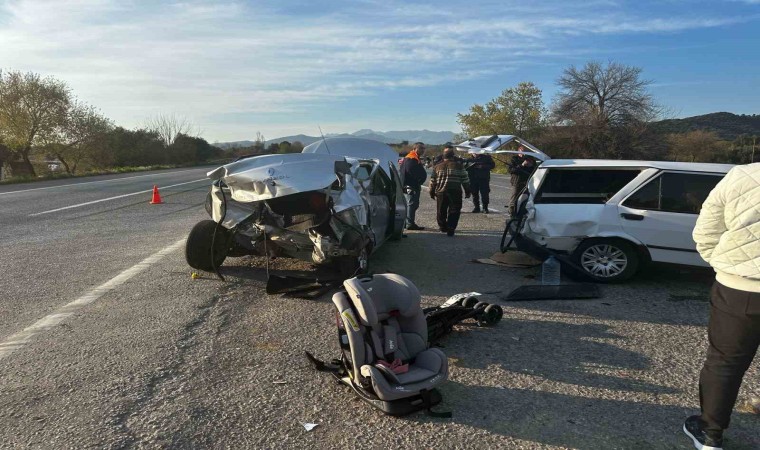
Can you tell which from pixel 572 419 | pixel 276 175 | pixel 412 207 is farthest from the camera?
pixel 412 207

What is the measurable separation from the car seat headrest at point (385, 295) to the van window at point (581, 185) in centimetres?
367

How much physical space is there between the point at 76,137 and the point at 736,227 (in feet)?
138

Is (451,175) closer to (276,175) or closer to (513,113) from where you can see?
(276,175)

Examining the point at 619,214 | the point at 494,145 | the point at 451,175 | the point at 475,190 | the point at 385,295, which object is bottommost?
the point at 475,190

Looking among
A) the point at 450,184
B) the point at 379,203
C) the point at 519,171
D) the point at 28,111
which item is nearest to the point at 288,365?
the point at 379,203

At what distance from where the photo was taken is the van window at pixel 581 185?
6.48 m

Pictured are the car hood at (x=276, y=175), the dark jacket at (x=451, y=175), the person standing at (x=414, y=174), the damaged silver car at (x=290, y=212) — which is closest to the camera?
the car hood at (x=276, y=175)

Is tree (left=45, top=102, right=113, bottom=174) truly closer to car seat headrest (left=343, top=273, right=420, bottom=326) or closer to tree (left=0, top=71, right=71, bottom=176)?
tree (left=0, top=71, right=71, bottom=176)

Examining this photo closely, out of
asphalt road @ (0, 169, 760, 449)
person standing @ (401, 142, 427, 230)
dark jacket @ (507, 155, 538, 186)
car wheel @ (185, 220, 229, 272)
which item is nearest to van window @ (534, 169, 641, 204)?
asphalt road @ (0, 169, 760, 449)

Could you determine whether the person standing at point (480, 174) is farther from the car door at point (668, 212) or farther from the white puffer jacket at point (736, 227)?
the white puffer jacket at point (736, 227)

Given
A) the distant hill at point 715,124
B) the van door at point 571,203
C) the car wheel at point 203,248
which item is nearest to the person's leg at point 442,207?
the van door at point 571,203

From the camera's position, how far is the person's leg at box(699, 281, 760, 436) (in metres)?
2.69

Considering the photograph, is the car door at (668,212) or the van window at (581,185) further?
the van window at (581,185)

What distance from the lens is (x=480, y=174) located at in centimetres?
1309
